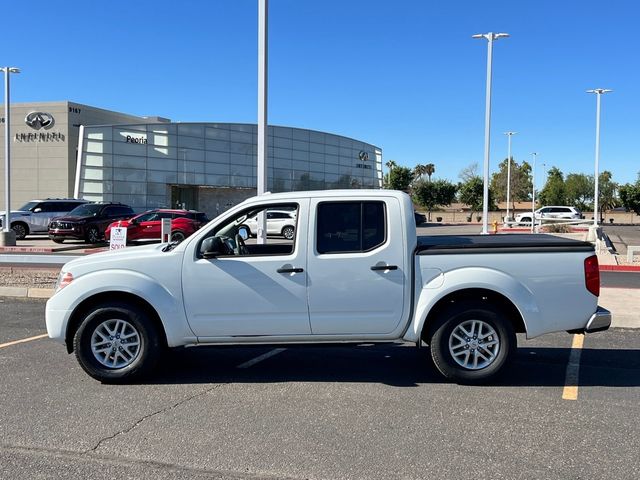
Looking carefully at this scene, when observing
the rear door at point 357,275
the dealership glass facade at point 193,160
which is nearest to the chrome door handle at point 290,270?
the rear door at point 357,275

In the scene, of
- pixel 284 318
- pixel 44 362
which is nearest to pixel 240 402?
pixel 284 318

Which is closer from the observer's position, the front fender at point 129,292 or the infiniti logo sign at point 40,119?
the front fender at point 129,292

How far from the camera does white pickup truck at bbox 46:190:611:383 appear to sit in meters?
5.54

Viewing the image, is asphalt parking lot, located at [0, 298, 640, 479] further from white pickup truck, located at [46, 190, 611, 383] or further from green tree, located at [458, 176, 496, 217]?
green tree, located at [458, 176, 496, 217]

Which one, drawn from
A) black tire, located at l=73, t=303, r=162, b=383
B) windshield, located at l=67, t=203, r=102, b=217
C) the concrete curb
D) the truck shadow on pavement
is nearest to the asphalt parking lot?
the truck shadow on pavement

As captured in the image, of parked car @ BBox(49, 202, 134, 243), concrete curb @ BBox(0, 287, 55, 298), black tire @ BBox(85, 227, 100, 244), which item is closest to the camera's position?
concrete curb @ BBox(0, 287, 55, 298)

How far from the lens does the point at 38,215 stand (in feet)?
93.9

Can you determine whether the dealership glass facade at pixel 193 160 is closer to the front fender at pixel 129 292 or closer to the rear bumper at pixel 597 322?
the front fender at pixel 129 292

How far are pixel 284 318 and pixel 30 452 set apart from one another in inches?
94.4

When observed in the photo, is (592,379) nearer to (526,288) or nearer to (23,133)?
(526,288)

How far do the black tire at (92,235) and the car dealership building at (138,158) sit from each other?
930 inches

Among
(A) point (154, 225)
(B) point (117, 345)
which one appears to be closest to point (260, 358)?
(B) point (117, 345)

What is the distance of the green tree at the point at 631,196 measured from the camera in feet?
A: 266

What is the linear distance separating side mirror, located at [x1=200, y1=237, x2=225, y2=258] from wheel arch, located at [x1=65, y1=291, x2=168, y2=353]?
2.53ft
